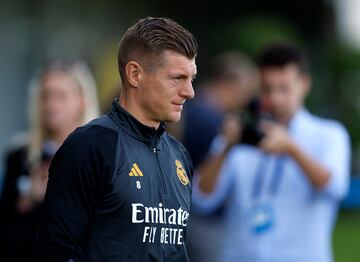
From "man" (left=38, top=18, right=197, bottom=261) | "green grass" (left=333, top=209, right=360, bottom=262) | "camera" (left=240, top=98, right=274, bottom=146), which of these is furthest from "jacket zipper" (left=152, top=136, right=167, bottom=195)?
"green grass" (left=333, top=209, right=360, bottom=262)

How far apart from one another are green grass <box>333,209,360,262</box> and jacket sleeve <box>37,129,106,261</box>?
9643 millimetres

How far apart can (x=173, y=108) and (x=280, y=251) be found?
247 centimetres

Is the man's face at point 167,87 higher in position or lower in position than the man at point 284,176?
higher

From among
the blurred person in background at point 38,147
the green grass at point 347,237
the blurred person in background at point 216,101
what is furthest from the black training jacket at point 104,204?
the green grass at point 347,237

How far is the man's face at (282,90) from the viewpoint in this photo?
659cm

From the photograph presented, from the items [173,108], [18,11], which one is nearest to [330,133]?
[173,108]

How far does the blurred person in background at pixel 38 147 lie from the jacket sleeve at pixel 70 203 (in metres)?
2.02

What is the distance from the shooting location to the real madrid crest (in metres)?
4.32

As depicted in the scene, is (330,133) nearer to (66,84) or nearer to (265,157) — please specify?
(265,157)

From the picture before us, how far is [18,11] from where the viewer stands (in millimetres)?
17406

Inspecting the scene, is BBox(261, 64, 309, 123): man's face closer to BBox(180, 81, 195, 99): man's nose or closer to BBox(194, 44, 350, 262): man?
BBox(194, 44, 350, 262): man

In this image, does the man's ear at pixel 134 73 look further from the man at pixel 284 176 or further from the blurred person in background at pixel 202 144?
the blurred person in background at pixel 202 144

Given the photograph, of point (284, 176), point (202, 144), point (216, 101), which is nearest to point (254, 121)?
point (284, 176)

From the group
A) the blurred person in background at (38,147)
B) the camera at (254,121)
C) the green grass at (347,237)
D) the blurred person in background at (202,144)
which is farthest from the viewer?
the green grass at (347,237)
